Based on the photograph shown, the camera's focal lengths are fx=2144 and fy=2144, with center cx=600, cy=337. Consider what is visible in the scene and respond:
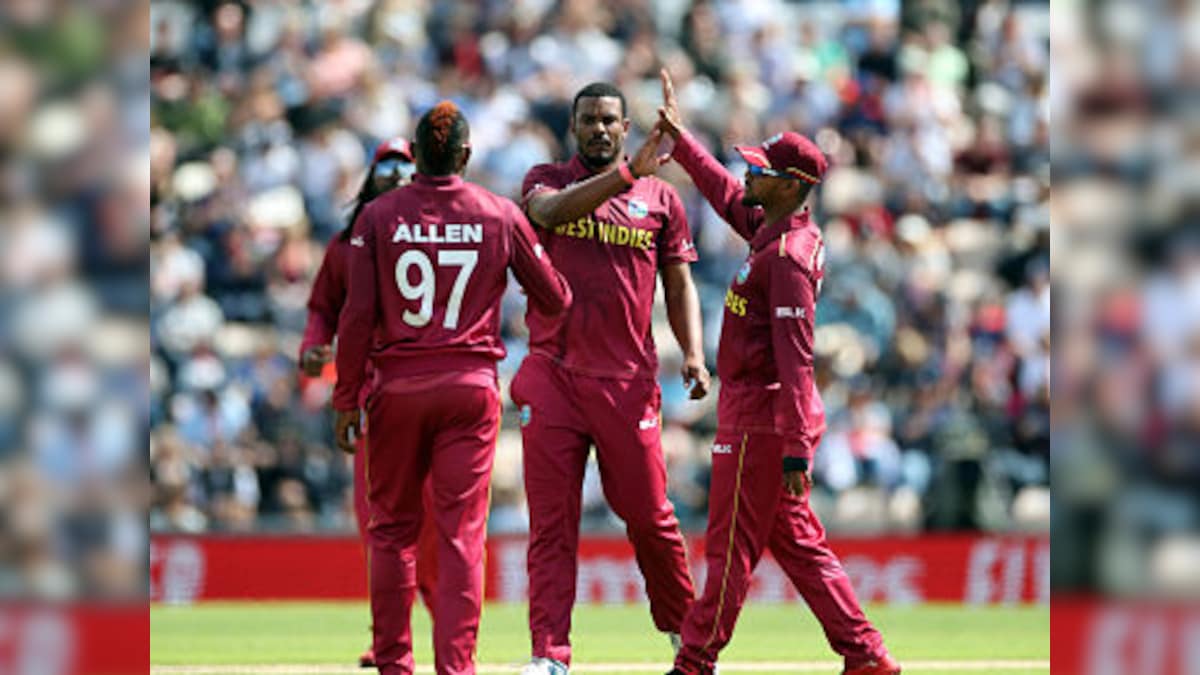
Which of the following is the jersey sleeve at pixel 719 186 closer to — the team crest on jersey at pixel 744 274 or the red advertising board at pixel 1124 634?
the team crest on jersey at pixel 744 274

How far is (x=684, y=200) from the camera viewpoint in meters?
21.6

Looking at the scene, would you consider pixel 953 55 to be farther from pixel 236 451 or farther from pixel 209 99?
pixel 236 451

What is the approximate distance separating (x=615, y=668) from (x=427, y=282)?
3.31m

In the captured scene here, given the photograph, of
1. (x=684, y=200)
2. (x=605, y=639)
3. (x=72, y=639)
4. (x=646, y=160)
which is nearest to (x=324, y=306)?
(x=646, y=160)

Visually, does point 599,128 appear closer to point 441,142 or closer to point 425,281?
point 441,142

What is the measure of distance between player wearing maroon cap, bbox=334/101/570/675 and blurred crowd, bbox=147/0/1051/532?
860 centimetres

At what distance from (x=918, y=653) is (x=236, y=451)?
8.49 metres

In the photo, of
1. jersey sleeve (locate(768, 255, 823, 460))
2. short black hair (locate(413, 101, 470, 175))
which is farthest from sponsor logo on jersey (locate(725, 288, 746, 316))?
short black hair (locate(413, 101, 470, 175))

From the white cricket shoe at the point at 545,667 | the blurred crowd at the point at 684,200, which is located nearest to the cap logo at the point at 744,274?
the white cricket shoe at the point at 545,667

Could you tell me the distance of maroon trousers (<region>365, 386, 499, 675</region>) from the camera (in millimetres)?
8602

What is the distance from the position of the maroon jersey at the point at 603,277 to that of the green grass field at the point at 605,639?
73.6 inches

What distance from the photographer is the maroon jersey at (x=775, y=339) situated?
889cm

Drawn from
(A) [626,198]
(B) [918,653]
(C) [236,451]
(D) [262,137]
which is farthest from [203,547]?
(A) [626,198]

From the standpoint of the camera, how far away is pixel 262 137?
74.2ft
